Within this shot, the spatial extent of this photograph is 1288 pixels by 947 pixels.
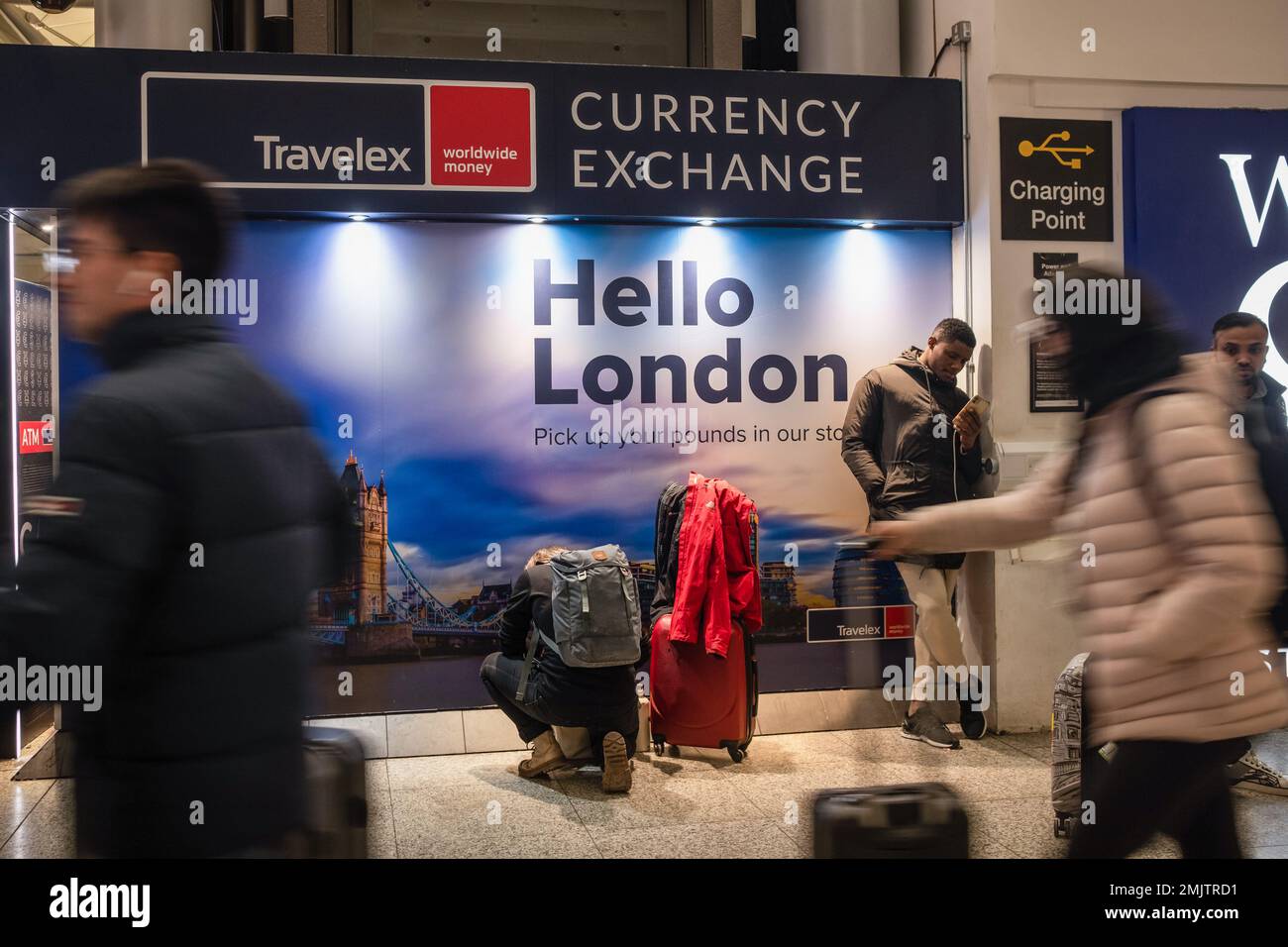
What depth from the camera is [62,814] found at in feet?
14.2

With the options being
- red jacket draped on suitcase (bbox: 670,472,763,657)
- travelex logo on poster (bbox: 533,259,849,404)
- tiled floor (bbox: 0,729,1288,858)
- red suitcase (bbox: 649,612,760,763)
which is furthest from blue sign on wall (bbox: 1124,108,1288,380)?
red suitcase (bbox: 649,612,760,763)

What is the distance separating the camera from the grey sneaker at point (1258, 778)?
4.36 m

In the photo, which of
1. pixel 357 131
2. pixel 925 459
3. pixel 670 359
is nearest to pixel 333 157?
pixel 357 131

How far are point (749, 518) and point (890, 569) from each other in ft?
4.06

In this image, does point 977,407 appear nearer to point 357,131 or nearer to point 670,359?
point 670,359

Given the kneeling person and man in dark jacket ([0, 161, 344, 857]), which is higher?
man in dark jacket ([0, 161, 344, 857])

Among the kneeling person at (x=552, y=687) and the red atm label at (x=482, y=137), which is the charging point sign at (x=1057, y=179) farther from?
the kneeling person at (x=552, y=687)

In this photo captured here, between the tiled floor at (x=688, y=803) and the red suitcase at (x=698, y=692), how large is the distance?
15 cm

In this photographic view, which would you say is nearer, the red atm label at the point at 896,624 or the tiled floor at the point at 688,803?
the tiled floor at the point at 688,803

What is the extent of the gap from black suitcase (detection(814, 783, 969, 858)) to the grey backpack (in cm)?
239

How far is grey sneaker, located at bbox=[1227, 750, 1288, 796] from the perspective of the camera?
4363mm

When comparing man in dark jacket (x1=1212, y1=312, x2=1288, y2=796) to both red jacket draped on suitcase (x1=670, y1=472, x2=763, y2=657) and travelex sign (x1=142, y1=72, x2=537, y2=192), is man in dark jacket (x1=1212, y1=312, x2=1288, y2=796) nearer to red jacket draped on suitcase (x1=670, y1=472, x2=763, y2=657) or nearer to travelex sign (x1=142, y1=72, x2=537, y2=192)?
red jacket draped on suitcase (x1=670, y1=472, x2=763, y2=657)
